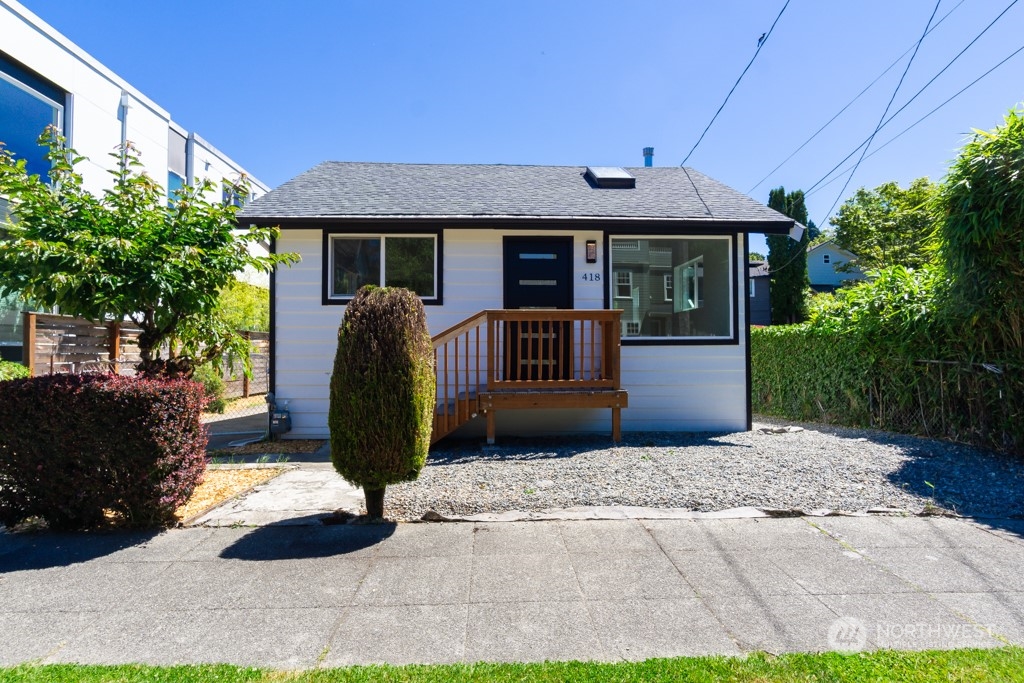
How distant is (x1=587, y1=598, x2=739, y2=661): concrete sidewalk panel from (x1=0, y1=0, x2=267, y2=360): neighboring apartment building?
26.7 feet

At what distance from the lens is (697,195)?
853 cm

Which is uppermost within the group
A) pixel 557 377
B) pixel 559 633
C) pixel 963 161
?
pixel 963 161

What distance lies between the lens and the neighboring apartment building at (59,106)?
9070 millimetres

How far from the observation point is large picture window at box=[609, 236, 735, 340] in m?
7.72

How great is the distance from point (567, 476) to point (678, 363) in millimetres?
3311

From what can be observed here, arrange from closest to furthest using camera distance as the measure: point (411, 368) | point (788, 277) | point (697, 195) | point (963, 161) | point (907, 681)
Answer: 1. point (907, 681)
2. point (411, 368)
3. point (963, 161)
4. point (697, 195)
5. point (788, 277)

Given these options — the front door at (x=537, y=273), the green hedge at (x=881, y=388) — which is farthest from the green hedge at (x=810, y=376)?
the front door at (x=537, y=273)

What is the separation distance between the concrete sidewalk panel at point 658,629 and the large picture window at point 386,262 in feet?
17.8

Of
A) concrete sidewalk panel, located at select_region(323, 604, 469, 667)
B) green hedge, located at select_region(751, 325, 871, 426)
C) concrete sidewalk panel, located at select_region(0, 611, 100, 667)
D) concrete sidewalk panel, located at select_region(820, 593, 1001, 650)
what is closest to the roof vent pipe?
green hedge, located at select_region(751, 325, 871, 426)

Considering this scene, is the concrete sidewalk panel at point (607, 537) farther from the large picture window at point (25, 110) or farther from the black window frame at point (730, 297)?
the large picture window at point (25, 110)

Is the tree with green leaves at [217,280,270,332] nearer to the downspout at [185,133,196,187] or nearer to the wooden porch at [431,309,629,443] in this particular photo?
the downspout at [185,133,196,187]

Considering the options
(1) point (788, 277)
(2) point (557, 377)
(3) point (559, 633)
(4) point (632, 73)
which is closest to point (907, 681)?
(3) point (559, 633)

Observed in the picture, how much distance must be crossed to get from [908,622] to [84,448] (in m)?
4.97

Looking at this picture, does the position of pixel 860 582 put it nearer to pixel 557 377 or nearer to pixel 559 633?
pixel 559 633
